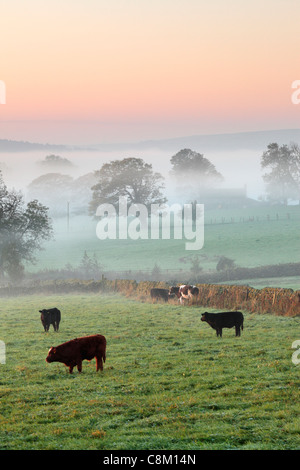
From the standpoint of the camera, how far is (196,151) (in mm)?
121562

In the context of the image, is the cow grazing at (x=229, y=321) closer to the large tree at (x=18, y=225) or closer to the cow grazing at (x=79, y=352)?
the cow grazing at (x=79, y=352)

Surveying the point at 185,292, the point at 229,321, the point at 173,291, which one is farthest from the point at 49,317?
the point at 173,291

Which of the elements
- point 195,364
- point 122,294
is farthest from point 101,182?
point 195,364

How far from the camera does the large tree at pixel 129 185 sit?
9625 cm

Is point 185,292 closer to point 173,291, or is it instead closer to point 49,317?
point 173,291

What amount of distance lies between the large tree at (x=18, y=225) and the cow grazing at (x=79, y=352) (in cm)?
4679

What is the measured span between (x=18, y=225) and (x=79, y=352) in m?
49.4

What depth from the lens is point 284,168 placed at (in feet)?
393

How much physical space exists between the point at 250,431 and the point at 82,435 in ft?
10.6

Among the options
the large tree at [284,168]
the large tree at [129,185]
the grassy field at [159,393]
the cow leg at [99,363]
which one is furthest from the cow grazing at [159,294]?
the large tree at [284,168]

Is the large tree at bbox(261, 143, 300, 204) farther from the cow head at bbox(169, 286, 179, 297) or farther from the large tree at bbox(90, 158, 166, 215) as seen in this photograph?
the cow head at bbox(169, 286, 179, 297)

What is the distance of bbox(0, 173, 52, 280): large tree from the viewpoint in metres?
63.3

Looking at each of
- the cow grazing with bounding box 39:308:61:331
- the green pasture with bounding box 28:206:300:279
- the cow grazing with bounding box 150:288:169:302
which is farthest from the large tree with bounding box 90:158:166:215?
the cow grazing with bounding box 39:308:61:331

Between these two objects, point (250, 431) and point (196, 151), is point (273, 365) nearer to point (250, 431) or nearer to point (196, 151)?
point (250, 431)
